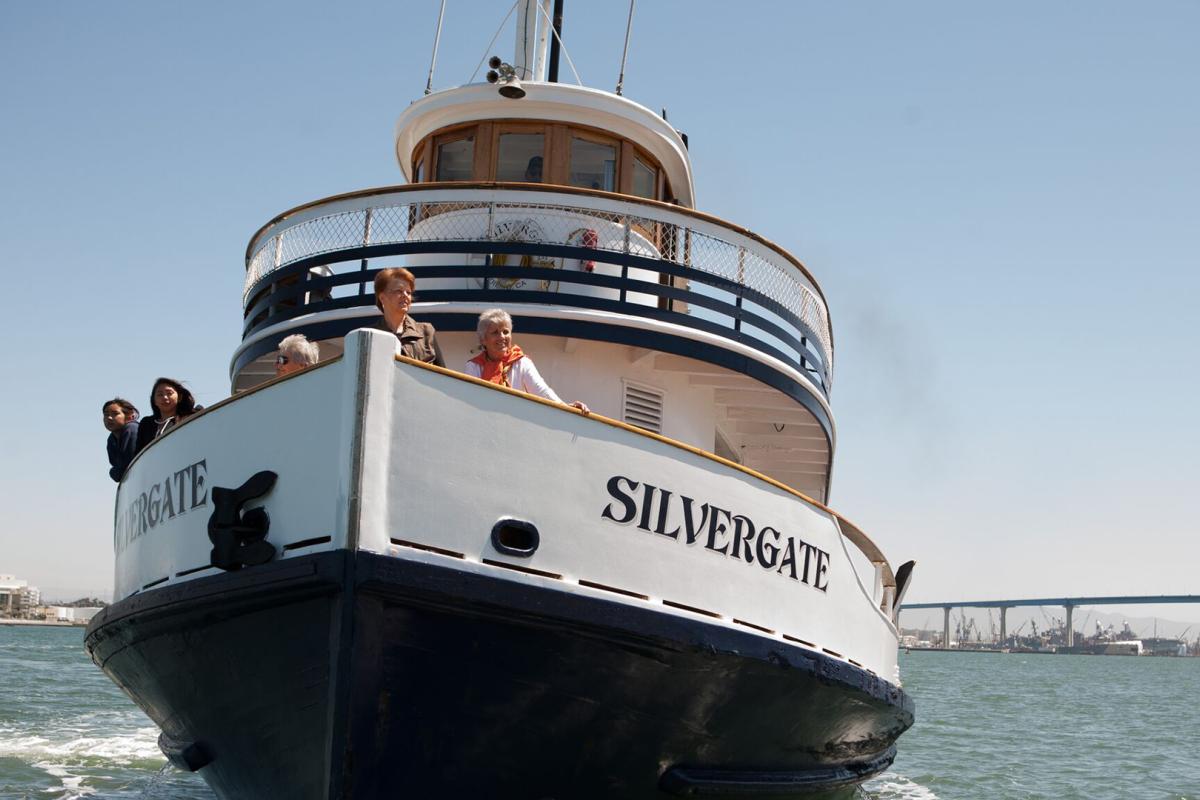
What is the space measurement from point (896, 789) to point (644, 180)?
8.00 meters

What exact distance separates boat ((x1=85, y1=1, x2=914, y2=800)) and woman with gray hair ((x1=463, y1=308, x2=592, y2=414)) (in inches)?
15.6

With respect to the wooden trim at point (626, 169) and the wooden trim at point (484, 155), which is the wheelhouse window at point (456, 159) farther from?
the wooden trim at point (626, 169)

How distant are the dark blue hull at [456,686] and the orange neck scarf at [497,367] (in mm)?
1164

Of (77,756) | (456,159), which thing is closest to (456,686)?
(456,159)

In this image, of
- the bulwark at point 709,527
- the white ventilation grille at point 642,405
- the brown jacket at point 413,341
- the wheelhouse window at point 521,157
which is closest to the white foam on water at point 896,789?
the white ventilation grille at point 642,405

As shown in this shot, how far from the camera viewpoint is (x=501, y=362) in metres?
6.47

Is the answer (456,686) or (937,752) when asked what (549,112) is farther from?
(937,752)

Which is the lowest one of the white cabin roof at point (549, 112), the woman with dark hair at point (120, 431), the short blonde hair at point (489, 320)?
the woman with dark hair at point (120, 431)

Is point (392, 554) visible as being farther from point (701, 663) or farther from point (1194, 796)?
point (1194, 796)

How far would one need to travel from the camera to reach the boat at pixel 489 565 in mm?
5844

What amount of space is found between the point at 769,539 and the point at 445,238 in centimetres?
340

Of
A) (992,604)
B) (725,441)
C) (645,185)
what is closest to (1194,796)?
(725,441)

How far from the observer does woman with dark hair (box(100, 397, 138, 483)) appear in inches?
Answer: 335

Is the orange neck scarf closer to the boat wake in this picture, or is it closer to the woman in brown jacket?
the woman in brown jacket
